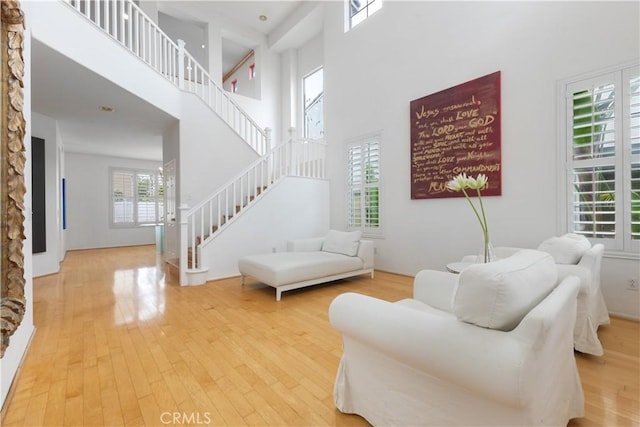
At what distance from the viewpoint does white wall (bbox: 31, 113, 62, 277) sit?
4.89 m

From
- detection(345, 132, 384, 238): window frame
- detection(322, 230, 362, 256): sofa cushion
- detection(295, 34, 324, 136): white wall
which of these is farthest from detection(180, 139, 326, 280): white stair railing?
detection(295, 34, 324, 136): white wall

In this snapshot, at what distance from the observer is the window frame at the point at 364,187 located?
505 cm

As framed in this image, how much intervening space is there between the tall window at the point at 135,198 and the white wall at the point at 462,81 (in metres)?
6.46

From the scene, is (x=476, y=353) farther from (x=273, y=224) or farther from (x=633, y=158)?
(x=273, y=224)

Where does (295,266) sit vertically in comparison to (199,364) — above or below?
above

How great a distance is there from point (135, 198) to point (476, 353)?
33.2ft

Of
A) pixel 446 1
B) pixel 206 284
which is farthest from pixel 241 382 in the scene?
pixel 446 1

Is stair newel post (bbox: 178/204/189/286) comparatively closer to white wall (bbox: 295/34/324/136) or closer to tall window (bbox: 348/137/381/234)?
tall window (bbox: 348/137/381/234)

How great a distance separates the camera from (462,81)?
13.0 feet

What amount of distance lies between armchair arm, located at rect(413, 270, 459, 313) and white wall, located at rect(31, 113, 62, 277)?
20.1 feet

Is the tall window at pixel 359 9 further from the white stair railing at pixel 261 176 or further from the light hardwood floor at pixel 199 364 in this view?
the light hardwood floor at pixel 199 364

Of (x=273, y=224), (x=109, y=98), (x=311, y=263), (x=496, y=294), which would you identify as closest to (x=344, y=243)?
(x=311, y=263)

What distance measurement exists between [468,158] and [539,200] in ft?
3.23

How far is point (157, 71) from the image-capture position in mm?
4395
